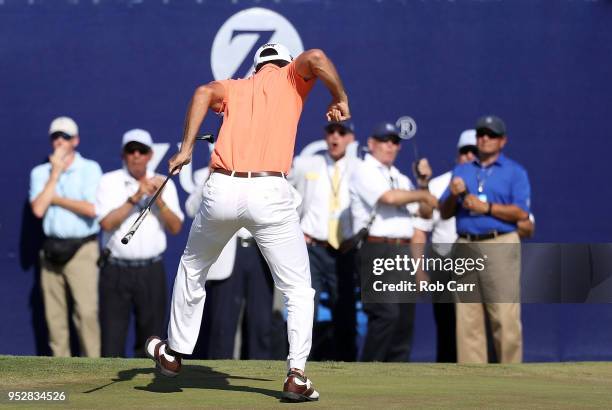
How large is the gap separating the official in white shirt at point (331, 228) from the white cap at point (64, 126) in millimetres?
1794

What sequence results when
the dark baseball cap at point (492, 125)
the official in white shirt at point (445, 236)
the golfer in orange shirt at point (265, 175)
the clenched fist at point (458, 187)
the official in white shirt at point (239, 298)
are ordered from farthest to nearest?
the official in white shirt at point (445, 236), the official in white shirt at point (239, 298), the dark baseball cap at point (492, 125), the clenched fist at point (458, 187), the golfer in orange shirt at point (265, 175)

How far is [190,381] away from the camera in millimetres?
7812

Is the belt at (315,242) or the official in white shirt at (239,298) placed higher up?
the belt at (315,242)

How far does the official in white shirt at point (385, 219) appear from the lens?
1061 cm

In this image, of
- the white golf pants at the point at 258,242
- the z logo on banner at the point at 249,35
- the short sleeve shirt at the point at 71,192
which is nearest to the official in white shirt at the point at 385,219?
the z logo on banner at the point at 249,35

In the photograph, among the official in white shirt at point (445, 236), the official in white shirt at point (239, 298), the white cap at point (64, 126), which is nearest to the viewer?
the official in white shirt at point (239, 298)

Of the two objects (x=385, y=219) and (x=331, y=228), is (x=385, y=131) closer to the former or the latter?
(x=385, y=219)

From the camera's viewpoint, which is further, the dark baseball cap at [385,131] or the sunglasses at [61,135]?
the sunglasses at [61,135]

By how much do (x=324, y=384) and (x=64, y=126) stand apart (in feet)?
13.6

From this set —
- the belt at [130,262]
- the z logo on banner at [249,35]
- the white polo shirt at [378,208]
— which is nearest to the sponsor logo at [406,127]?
the white polo shirt at [378,208]

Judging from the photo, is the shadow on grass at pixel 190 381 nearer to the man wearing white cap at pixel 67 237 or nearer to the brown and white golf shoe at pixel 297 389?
the brown and white golf shoe at pixel 297 389

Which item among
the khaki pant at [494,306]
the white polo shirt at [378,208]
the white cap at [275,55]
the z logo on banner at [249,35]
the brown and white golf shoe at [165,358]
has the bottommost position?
the brown and white golf shoe at [165,358]

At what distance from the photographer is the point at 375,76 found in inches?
448

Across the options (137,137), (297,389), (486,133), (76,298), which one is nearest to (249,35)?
(137,137)
